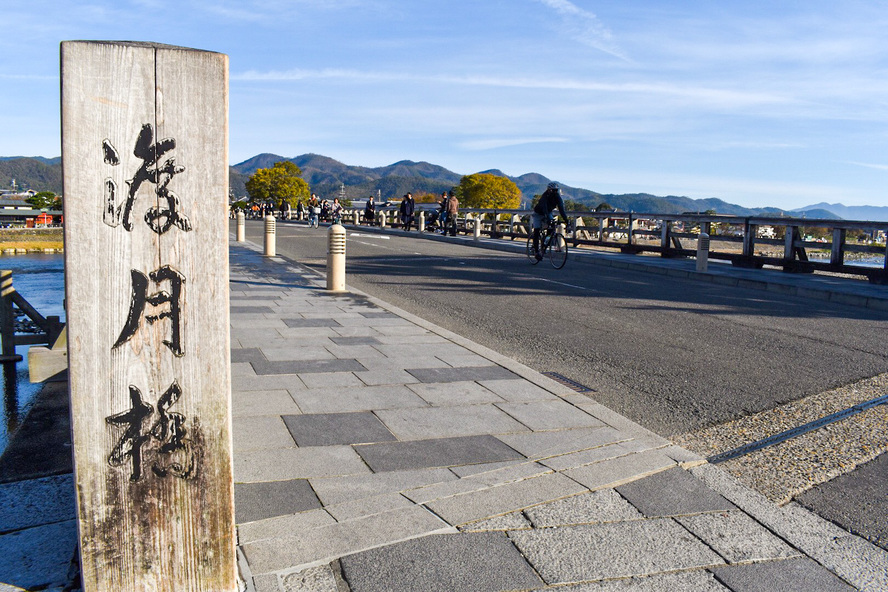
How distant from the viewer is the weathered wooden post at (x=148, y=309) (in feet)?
7.14

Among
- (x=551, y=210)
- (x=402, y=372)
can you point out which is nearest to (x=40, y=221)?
(x=551, y=210)

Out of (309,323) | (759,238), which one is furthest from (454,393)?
(759,238)

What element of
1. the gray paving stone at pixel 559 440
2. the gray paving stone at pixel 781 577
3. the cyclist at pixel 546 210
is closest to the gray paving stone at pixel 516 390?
the gray paving stone at pixel 559 440

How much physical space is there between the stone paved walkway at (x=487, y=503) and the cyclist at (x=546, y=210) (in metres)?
11.3

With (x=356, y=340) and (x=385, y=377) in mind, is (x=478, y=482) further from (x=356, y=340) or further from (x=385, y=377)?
(x=356, y=340)

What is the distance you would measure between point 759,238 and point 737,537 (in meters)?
17.6

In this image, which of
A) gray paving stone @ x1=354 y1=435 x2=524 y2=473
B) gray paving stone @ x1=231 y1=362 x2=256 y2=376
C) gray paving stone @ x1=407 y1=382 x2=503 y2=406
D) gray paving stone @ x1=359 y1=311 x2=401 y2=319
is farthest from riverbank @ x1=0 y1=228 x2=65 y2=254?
gray paving stone @ x1=354 y1=435 x2=524 y2=473

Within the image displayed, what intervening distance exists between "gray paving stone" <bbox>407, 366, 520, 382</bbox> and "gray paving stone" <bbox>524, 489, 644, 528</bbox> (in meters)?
2.37

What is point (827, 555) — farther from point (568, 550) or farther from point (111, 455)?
point (111, 455)

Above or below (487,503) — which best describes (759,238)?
above

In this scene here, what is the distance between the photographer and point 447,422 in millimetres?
4527

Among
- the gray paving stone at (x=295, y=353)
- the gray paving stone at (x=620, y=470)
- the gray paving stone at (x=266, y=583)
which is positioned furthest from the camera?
the gray paving stone at (x=295, y=353)

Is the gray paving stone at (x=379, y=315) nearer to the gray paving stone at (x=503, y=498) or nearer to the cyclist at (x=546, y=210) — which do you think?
the gray paving stone at (x=503, y=498)

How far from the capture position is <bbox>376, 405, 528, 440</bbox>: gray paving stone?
14.2 feet
